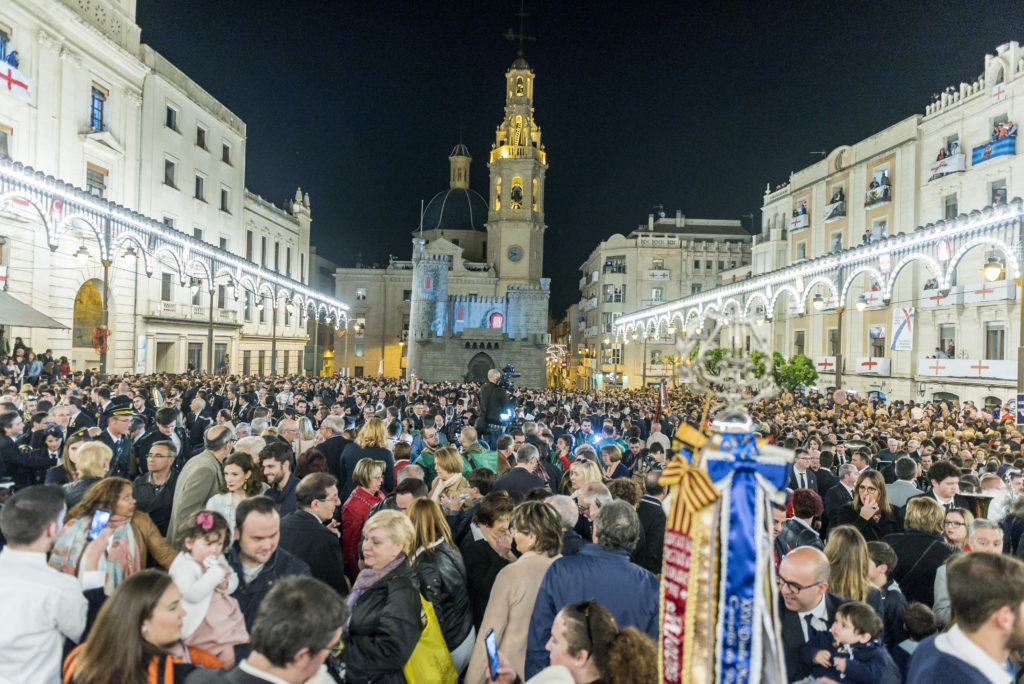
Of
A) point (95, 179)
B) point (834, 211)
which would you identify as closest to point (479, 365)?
point (834, 211)

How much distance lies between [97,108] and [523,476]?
93.3ft

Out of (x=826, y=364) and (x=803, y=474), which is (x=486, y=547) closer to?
(x=803, y=474)

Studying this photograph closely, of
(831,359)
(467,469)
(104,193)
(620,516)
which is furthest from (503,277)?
(620,516)

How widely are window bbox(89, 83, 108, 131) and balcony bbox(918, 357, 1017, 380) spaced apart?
36.9 m

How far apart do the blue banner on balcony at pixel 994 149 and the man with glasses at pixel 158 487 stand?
3278 cm

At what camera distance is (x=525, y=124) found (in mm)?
63594

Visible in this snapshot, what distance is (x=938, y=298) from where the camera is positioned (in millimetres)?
27734

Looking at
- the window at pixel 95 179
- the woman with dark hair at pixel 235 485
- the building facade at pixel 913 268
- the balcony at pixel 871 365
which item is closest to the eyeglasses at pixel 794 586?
the woman with dark hair at pixel 235 485

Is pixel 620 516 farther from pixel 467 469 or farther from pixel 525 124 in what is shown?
pixel 525 124

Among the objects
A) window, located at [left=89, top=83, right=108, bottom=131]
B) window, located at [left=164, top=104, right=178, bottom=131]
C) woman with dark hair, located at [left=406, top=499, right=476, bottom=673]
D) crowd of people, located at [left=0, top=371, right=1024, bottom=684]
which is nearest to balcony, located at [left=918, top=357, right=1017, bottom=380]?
crowd of people, located at [left=0, top=371, right=1024, bottom=684]

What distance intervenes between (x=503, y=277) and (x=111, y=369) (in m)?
41.6

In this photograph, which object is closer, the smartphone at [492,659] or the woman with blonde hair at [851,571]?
the smartphone at [492,659]

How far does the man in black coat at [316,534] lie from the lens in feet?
13.9

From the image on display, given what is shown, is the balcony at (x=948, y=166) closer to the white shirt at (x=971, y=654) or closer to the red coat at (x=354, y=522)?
the red coat at (x=354, y=522)
